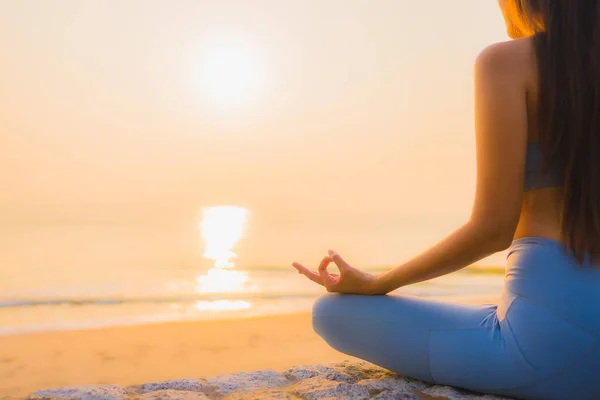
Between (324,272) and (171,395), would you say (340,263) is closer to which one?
(324,272)

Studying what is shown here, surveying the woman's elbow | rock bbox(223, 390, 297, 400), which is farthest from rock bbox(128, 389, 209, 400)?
the woman's elbow

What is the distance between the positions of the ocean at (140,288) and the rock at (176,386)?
9.77ft

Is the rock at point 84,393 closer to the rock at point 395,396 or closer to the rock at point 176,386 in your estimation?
the rock at point 176,386

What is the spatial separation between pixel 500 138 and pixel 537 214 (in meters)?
0.32

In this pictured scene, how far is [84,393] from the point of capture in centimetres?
231

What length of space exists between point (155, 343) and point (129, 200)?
36418 millimetres

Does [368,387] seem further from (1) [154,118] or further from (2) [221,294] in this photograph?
(1) [154,118]

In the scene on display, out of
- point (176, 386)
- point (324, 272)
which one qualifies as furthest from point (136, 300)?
point (324, 272)

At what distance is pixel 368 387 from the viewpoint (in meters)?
2.41

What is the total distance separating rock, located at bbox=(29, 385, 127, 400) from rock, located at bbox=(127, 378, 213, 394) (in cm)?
8

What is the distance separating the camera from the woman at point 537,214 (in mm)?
1778

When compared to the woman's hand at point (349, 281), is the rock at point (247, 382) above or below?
below

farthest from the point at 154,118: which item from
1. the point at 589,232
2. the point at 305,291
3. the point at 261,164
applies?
the point at 589,232

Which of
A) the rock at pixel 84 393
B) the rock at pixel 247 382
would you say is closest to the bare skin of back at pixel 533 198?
the rock at pixel 247 382
